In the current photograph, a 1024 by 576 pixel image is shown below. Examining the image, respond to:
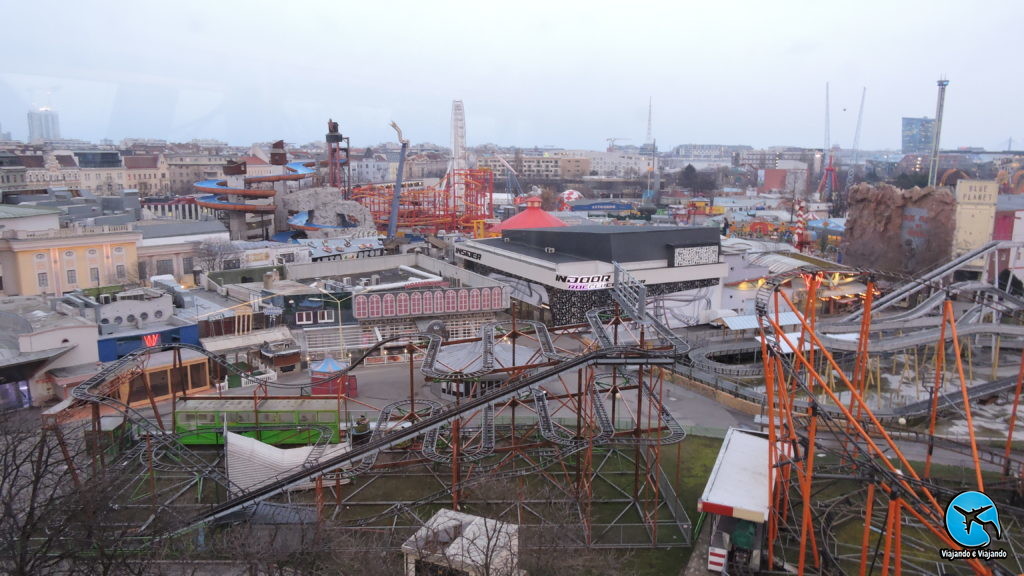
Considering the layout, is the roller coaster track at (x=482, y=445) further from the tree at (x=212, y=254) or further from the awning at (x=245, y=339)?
the tree at (x=212, y=254)

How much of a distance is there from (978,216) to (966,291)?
1431 cm

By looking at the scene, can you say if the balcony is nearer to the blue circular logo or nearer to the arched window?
the arched window

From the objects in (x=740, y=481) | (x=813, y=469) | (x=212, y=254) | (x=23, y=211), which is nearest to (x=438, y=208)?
(x=212, y=254)

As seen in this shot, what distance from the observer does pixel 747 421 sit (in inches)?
577

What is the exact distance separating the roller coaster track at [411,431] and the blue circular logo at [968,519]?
395 cm

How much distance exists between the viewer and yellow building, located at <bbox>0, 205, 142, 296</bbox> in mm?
19797

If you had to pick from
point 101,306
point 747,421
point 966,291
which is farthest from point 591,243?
point 101,306

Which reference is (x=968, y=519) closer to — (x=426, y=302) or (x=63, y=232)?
(x=426, y=302)

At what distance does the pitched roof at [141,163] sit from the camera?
191ft

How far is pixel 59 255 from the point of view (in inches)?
802

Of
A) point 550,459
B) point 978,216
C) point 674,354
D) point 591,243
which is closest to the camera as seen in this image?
point 674,354

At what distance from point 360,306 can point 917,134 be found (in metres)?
122

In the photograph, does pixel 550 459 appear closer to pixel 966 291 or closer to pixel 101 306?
pixel 101 306

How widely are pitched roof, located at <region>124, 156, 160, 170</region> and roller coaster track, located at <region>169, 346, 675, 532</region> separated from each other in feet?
186
